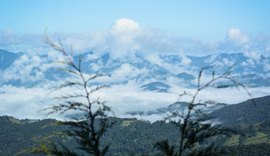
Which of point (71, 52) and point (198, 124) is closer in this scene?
→ point (71, 52)

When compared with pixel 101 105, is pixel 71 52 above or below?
above

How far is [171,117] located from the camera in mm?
18797

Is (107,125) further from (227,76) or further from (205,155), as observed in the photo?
(227,76)

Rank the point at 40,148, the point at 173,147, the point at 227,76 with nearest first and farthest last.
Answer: the point at 227,76 → the point at 40,148 → the point at 173,147

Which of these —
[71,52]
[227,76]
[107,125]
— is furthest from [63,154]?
[227,76]

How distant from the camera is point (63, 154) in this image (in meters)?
18.1

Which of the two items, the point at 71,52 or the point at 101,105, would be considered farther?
the point at 101,105

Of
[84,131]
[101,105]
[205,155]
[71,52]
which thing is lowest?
[205,155]

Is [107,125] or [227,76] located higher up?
[227,76]

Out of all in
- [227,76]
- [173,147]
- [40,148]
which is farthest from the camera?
[173,147]

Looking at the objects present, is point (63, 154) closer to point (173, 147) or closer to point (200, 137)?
point (173, 147)

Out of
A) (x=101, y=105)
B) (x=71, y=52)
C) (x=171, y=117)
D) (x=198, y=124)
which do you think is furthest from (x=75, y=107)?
(x=198, y=124)

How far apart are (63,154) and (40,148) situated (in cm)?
111

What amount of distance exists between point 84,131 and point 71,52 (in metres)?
3.66
